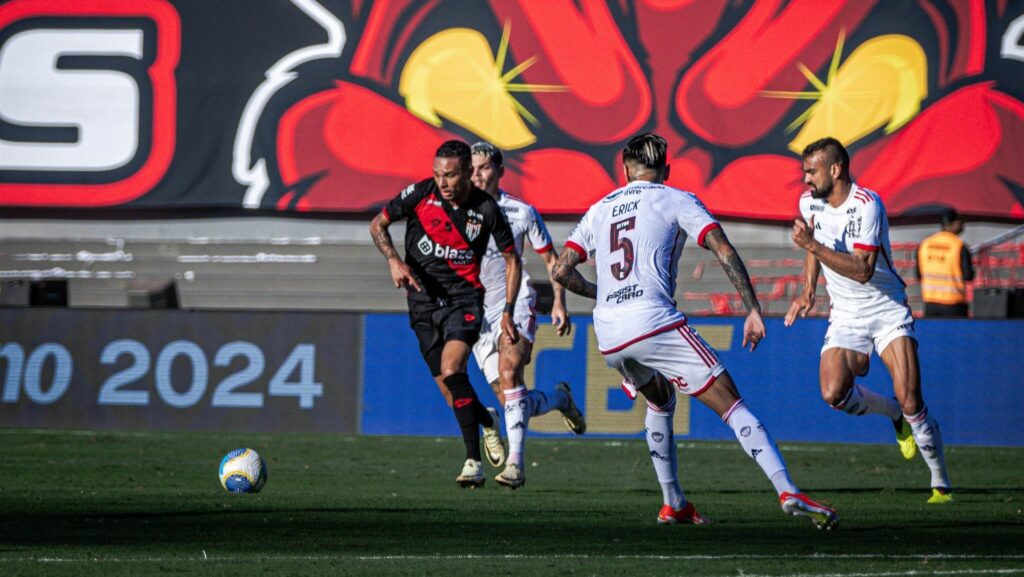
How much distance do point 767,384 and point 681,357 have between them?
7.17 m

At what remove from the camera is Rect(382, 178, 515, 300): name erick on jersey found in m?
9.52

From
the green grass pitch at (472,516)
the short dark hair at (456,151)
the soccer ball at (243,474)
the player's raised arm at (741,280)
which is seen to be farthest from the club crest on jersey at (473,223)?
the player's raised arm at (741,280)


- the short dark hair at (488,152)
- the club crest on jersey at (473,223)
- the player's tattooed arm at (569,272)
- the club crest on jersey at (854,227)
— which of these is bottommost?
the player's tattooed arm at (569,272)

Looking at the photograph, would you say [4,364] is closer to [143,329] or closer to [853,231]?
[143,329]

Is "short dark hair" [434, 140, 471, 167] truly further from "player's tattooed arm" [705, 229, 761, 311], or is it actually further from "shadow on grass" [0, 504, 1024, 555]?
"player's tattooed arm" [705, 229, 761, 311]

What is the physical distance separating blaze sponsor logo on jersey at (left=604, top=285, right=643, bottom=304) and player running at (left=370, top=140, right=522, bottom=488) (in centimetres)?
241

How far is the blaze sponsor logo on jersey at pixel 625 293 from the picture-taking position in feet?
22.8

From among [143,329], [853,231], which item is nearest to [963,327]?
[853,231]

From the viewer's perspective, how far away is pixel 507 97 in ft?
66.8

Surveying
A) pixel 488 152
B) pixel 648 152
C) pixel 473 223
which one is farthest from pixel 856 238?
pixel 488 152

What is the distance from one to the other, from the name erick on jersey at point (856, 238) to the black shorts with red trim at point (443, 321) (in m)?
2.32

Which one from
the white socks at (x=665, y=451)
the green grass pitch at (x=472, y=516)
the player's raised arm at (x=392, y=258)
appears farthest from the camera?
the player's raised arm at (x=392, y=258)

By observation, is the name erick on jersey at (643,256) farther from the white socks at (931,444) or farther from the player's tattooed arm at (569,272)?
the white socks at (931,444)

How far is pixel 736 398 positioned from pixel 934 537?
1157 mm
